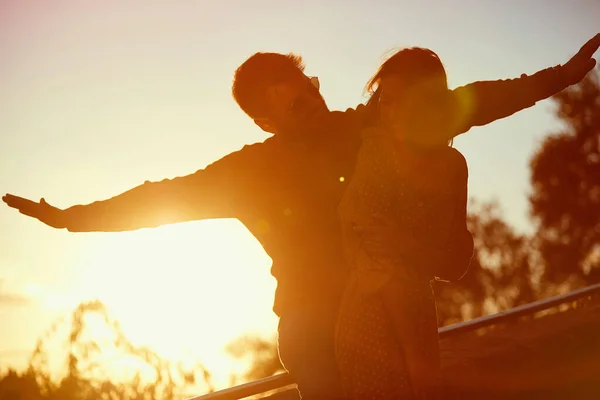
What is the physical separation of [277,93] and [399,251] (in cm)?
77

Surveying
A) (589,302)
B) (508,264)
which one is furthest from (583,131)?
(589,302)

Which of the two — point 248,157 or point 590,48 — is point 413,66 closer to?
point 248,157

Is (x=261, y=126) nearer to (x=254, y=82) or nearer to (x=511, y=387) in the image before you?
(x=254, y=82)

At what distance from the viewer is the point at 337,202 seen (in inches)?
86.8

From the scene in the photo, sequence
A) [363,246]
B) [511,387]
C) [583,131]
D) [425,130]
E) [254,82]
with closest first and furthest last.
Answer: [363,246] → [425,130] → [254,82] → [511,387] → [583,131]

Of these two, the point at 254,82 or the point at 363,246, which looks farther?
the point at 254,82

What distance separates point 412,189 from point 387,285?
0.30 meters

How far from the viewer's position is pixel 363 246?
203 centimetres

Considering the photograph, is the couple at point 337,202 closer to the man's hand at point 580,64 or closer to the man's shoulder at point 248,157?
the man's shoulder at point 248,157

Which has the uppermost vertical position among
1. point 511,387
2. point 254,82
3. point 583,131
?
point 583,131

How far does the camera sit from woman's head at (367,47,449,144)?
217cm

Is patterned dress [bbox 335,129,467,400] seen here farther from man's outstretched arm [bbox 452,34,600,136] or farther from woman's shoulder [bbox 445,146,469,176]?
man's outstretched arm [bbox 452,34,600,136]

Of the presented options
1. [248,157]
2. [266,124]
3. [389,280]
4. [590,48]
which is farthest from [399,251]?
[590,48]

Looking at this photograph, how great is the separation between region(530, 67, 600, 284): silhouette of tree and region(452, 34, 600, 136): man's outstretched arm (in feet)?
89.8
